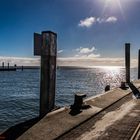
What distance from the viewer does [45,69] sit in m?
11.3

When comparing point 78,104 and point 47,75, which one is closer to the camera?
point 47,75

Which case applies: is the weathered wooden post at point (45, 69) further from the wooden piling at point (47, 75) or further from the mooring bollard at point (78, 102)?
the mooring bollard at point (78, 102)

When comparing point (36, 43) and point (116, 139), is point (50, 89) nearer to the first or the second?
point (36, 43)

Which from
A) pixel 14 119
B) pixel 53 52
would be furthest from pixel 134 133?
pixel 14 119

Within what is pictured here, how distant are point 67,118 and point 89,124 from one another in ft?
3.51

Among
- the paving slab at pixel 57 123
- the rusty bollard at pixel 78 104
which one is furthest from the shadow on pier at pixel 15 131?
the rusty bollard at pixel 78 104

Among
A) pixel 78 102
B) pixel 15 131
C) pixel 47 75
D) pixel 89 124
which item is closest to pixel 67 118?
pixel 89 124

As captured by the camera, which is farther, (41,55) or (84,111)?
(84,111)

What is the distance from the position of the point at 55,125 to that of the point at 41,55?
128 inches

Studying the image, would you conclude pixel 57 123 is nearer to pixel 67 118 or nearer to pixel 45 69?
pixel 67 118

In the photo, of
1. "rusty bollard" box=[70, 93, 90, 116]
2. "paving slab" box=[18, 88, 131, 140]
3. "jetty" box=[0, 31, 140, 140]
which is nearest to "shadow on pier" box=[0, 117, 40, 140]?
"jetty" box=[0, 31, 140, 140]

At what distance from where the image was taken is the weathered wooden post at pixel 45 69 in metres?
11.2

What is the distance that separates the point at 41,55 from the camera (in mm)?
11367

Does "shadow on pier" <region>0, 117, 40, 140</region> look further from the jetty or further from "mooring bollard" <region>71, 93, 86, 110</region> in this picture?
"mooring bollard" <region>71, 93, 86, 110</region>
